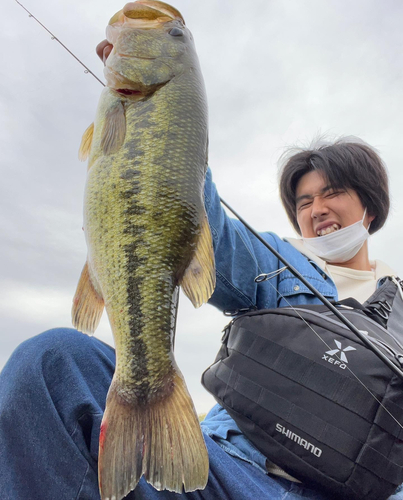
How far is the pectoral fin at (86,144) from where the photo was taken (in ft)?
5.08

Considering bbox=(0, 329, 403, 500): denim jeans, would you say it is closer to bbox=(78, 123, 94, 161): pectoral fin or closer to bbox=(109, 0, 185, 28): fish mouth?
bbox=(78, 123, 94, 161): pectoral fin

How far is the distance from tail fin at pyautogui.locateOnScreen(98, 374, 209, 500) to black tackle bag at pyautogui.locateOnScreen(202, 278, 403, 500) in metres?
0.60

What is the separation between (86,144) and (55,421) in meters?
0.96

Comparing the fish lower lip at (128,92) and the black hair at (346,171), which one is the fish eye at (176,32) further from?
the black hair at (346,171)

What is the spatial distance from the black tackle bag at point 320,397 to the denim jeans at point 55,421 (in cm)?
30

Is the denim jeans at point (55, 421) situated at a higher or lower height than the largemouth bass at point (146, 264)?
lower

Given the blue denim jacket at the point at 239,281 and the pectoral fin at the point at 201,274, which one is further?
the blue denim jacket at the point at 239,281

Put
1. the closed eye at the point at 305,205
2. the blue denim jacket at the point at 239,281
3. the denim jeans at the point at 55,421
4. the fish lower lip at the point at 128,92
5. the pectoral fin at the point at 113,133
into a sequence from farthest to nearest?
the closed eye at the point at 305,205, the blue denim jacket at the point at 239,281, the fish lower lip at the point at 128,92, the pectoral fin at the point at 113,133, the denim jeans at the point at 55,421

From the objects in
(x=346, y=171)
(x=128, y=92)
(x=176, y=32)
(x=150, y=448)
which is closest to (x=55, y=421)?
(x=150, y=448)

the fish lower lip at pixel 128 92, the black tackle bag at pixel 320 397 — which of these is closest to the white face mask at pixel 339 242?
the black tackle bag at pixel 320 397

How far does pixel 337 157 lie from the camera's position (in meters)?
3.16

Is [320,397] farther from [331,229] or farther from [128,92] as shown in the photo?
[331,229]

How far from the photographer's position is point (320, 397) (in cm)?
167

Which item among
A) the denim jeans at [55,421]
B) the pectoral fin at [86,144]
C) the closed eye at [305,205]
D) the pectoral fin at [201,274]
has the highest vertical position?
the closed eye at [305,205]
